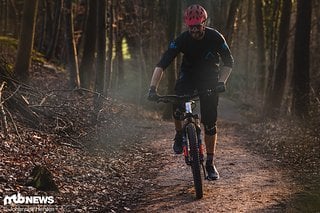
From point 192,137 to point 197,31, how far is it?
1.55 m

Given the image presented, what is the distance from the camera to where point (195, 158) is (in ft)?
21.9

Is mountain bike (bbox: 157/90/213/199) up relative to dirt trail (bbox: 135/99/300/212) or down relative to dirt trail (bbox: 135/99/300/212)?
up

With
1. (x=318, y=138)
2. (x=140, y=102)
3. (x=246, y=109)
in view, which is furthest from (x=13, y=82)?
(x=246, y=109)

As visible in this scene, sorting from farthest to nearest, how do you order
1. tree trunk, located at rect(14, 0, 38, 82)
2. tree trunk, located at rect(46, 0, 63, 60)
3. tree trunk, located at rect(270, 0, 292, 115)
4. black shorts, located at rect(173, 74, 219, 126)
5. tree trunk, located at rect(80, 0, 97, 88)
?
1. tree trunk, located at rect(46, 0, 63, 60)
2. tree trunk, located at rect(270, 0, 292, 115)
3. tree trunk, located at rect(80, 0, 97, 88)
4. tree trunk, located at rect(14, 0, 38, 82)
5. black shorts, located at rect(173, 74, 219, 126)

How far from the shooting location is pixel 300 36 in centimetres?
1445

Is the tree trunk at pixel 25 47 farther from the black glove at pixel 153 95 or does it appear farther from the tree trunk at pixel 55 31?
the tree trunk at pixel 55 31

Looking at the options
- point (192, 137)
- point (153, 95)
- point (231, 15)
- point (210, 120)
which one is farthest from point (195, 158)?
point (231, 15)

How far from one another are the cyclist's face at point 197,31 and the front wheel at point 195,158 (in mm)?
1321

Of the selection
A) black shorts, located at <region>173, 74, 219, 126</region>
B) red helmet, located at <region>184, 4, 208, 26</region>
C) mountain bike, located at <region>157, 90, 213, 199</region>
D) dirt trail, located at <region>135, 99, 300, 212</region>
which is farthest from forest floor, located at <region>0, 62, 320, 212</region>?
red helmet, located at <region>184, 4, 208, 26</region>

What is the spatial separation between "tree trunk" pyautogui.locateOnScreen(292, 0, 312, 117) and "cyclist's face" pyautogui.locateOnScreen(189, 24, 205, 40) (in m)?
8.21

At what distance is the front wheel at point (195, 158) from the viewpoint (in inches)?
261

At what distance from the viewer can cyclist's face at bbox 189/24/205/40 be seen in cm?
690

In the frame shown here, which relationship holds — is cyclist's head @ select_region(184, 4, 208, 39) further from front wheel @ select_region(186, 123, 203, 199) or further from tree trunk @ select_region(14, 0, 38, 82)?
tree trunk @ select_region(14, 0, 38, 82)

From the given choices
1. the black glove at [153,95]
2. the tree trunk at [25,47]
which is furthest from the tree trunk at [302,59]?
the black glove at [153,95]
